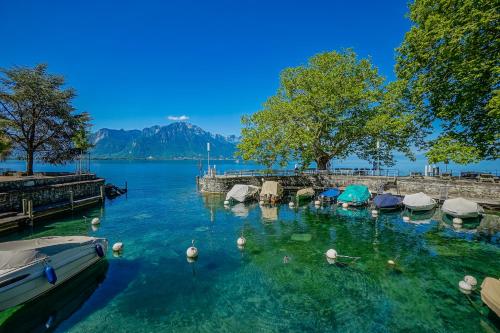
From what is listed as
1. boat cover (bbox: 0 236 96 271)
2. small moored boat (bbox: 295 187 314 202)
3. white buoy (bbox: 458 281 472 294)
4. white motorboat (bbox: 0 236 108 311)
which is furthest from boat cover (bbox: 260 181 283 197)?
boat cover (bbox: 0 236 96 271)

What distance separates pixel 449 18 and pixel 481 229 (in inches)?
734

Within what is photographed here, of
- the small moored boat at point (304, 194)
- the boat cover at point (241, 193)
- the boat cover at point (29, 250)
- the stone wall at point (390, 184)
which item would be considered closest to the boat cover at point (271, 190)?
the boat cover at point (241, 193)

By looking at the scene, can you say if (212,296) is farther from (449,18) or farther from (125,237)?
(449,18)

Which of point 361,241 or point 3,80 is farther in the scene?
point 3,80

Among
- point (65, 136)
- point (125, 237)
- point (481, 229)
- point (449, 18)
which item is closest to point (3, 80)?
point (65, 136)

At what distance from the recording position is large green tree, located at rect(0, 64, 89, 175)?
3299 centimetres

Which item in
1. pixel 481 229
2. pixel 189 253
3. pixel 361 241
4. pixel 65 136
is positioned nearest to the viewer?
pixel 189 253

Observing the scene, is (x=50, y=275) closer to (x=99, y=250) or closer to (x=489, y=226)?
(x=99, y=250)

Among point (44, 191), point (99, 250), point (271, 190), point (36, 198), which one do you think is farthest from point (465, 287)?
point (44, 191)

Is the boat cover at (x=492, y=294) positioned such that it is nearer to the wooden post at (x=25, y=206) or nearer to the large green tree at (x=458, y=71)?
the large green tree at (x=458, y=71)

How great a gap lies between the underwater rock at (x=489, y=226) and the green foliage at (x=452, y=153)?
10.9m

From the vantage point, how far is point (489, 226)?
23.4m

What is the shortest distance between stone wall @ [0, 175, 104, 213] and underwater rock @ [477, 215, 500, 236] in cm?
4380

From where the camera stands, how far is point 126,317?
10.5m
